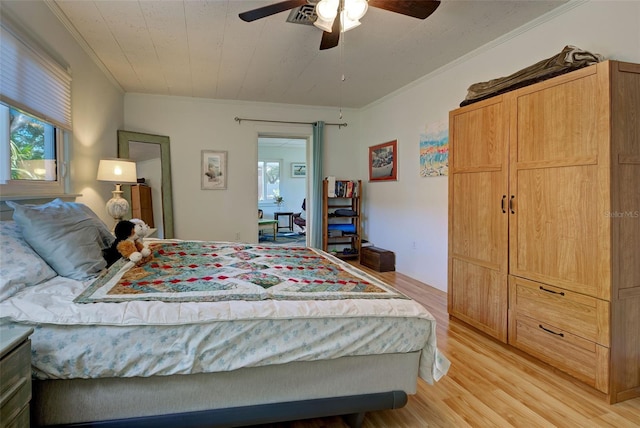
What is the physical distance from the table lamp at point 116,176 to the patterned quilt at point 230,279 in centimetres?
95

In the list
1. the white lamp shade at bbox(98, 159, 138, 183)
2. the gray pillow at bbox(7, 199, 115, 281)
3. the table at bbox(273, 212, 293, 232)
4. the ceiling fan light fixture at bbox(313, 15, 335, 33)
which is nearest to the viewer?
the gray pillow at bbox(7, 199, 115, 281)

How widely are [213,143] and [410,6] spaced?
3.78 metres

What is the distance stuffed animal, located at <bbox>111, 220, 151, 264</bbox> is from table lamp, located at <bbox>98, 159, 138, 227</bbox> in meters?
1.15

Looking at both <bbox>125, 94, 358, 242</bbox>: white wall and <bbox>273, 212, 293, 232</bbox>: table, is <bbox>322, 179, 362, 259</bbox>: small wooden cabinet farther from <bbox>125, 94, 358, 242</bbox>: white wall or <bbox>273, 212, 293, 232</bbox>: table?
<bbox>273, 212, 293, 232</bbox>: table

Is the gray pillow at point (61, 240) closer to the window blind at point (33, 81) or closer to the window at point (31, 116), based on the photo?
the window at point (31, 116)

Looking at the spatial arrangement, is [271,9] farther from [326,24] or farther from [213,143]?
[213,143]

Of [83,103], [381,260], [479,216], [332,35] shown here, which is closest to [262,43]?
[332,35]

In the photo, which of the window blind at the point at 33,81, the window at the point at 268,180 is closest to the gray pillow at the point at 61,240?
the window blind at the point at 33,81

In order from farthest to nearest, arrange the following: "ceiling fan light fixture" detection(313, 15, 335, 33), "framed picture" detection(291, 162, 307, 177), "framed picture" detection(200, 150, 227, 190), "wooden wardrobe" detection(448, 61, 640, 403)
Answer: "framed picture" detection(291, 162, 307, 177) → "framed picture" detection(200, 150, 227, 190) → "ceiling fan light fixture" detection(313, 15, 335, 33) → "wooden wardrobe" detection(448, 61, 640, 403)

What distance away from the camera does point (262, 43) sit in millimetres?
3121

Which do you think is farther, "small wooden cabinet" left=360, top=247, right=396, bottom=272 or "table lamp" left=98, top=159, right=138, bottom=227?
"small wooden cabinet" left=360, top=247, right=396, bottom=272

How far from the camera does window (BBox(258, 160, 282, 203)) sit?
923 cm

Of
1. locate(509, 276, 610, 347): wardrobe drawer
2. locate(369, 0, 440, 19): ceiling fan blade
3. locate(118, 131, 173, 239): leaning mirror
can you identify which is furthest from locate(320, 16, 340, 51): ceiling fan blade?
locate(118, 131, 173, 239): leaning mirror

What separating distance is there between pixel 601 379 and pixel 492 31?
2708 millimetres
